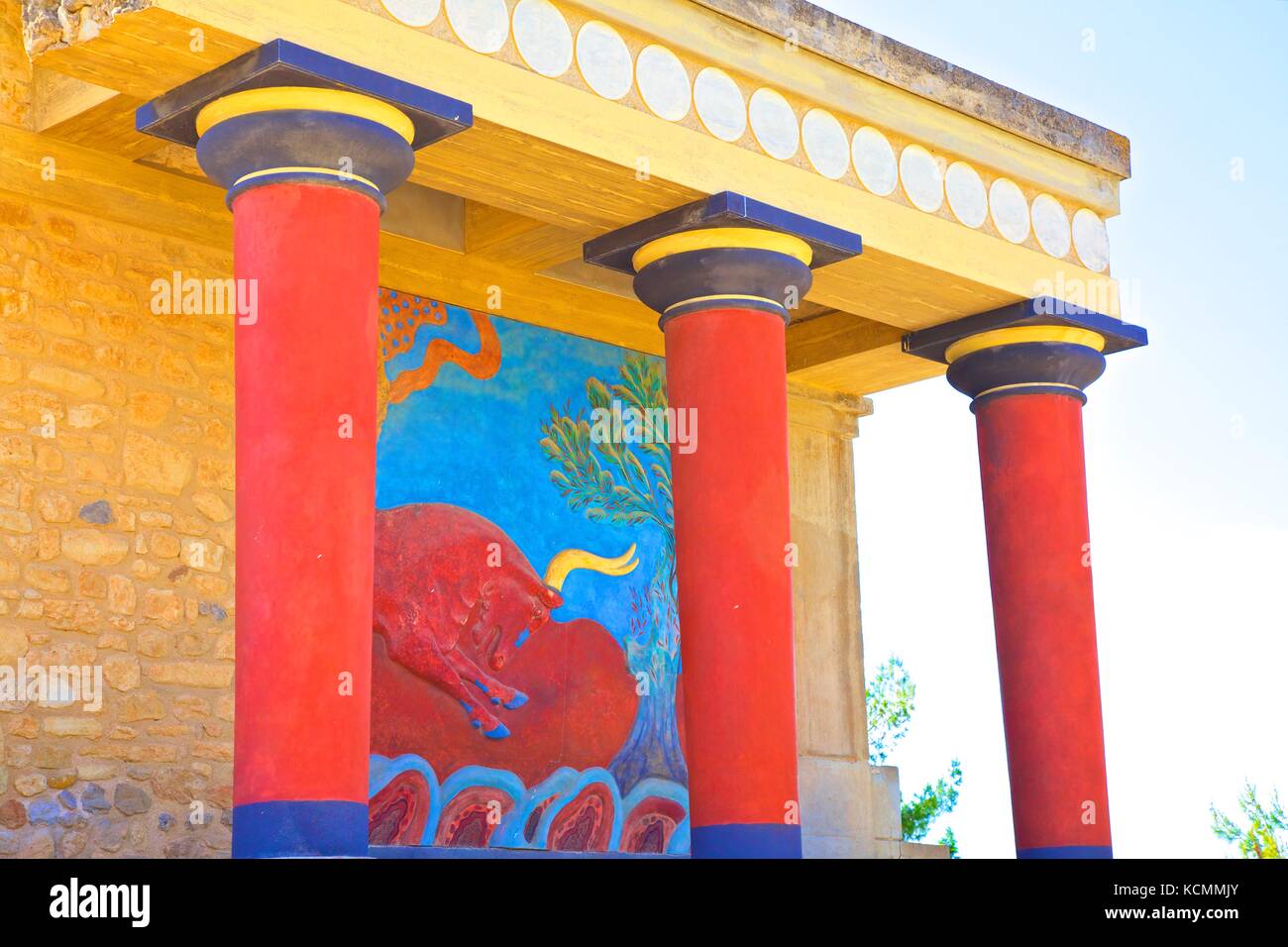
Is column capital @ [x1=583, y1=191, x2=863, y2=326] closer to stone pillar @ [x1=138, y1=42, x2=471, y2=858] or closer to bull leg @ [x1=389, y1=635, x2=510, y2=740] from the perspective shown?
stone pillar @ [x1=138, y1=42, x2=471, y2=858]

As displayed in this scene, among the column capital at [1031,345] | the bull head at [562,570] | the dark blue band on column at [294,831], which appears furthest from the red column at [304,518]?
the column capital at [1031,345]

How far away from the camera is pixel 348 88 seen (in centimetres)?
684

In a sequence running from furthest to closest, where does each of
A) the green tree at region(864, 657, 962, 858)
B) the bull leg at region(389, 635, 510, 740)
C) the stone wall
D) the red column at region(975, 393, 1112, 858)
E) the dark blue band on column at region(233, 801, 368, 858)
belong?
the green tree at region(864, 657, 962, 858) → the red column at region(975, 393, 1112, 858) → the bull leg at region(389, 635, 510, 740) → the stone wall → the dark blue band on column at region(233, 801, 368, 858)

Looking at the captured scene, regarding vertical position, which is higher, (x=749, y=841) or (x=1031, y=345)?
(x=1031, y=345)

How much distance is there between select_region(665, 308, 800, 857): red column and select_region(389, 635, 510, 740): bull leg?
4.90ft

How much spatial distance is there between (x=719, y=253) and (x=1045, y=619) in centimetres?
309

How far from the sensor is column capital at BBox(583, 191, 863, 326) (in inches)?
329

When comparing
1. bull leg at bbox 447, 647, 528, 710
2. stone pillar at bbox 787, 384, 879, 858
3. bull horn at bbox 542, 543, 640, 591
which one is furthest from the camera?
stone pillar at bbox 787, 384, 879, 858

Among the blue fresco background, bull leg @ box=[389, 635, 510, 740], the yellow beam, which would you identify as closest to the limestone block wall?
the blue fresco background

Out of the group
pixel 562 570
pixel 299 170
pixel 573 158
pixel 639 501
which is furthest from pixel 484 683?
pixel 299 170

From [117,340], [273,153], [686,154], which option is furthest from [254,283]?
[686,154]

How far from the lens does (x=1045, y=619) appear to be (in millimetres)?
→ 9930

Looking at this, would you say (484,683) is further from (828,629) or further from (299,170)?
Answer: (299,170)

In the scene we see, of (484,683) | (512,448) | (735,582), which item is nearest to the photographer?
(735,582)
